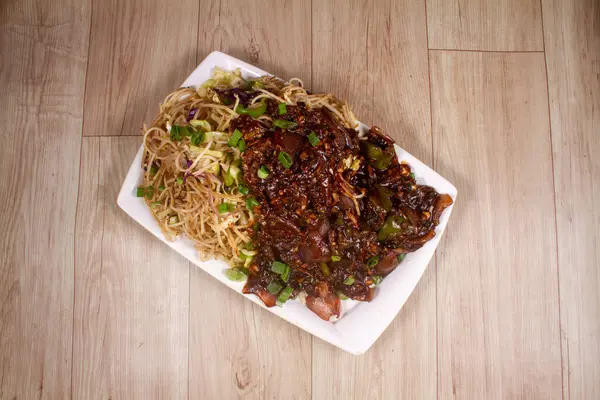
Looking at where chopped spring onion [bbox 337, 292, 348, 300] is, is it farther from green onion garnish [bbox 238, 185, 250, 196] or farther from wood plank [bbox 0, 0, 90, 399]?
wood plank [bbox 0, 0, 90, 399]

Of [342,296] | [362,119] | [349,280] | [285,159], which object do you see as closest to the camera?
[285,159]

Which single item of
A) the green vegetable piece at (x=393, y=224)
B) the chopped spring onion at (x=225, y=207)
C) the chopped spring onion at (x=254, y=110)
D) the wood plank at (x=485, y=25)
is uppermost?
the wood plank at (x=485, y=25)

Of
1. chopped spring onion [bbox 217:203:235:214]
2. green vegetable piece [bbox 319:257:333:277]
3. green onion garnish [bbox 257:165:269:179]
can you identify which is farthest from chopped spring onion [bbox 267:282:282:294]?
green onion garnish [bbox 257:165:269:179]

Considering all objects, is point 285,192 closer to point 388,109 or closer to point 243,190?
point 243,190

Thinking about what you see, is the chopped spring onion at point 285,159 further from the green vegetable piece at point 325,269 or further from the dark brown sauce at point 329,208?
the green vegetable piece at point 325,269

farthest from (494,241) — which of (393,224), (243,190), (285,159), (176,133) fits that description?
(176,133)

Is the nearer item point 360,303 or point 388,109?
point 360,303

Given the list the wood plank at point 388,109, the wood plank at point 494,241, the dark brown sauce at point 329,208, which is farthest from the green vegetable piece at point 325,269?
the wood plank at point 494,241
